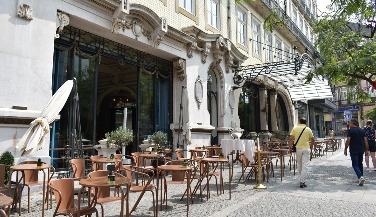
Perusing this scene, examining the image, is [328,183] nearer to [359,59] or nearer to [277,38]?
[359,59]

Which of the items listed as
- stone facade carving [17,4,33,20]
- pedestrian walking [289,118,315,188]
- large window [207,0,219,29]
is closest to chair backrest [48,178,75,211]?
stone facade carving [17,4,33,20]

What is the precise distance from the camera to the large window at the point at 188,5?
1257 centimetres

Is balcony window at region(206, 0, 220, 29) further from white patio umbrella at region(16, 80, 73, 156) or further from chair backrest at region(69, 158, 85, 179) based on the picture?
chair backrest at region(69, 158, 85, 179)

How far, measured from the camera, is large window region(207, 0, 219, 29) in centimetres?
1422

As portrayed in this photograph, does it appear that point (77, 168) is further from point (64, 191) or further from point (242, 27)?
point (242, 27)

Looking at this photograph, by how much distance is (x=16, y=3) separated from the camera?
21.2 feet

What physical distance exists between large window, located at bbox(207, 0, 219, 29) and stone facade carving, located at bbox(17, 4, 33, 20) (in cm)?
899

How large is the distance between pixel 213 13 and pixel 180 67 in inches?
174

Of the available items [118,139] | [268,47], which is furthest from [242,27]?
[118,139]

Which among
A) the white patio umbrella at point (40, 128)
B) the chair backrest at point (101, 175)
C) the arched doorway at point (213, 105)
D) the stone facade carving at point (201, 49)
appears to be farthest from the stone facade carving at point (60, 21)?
the arched doorway at point (213, 105)

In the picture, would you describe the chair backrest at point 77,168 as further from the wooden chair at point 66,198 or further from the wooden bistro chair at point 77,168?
the wooden chair at point 66,198

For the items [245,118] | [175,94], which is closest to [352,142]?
[175,94]

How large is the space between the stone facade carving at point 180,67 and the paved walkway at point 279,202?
201 inches

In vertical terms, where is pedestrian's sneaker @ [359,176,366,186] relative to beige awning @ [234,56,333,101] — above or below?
below
